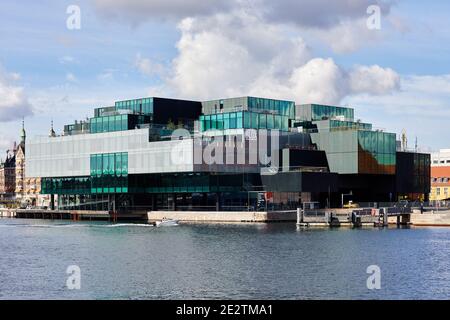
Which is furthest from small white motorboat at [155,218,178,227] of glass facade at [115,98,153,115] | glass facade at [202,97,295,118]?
glass facade at [115,98,153,115]

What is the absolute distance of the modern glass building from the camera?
14050 centimetres

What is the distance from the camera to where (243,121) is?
147 metres

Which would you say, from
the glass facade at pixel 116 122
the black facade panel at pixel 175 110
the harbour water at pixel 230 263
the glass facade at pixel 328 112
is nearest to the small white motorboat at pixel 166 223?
the harbour water at pixel 230 263

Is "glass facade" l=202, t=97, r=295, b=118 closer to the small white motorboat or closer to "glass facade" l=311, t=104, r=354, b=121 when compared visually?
"glass facade" l=311, t=104, r=354, b=121

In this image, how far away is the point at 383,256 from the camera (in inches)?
2889

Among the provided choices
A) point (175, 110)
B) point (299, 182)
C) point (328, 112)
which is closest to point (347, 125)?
point (328, 112)

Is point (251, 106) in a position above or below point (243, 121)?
above

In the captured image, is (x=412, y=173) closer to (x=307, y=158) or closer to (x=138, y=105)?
(x=307, y=158)

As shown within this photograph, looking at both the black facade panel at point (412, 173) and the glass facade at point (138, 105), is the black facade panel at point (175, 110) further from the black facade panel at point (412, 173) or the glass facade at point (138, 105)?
the black facade panel at point (412, 173)

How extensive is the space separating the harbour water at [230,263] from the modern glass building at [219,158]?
32633mm

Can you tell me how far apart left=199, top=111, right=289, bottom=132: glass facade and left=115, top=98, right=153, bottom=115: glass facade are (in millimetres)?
10921

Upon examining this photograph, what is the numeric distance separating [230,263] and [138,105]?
96490mm
